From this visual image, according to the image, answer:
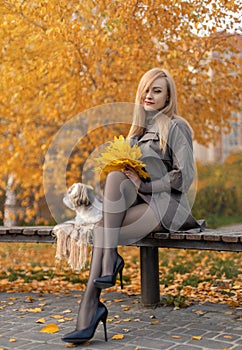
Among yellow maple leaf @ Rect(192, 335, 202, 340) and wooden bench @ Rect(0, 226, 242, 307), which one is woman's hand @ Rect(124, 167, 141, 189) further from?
yellow maple leaf @ Rect(192, 335, 202, 340)

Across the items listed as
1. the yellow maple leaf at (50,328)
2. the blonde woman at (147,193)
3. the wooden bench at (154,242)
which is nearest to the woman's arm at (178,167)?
the blonde woman at (147,193)

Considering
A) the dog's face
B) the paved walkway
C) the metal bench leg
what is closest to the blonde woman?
the paved walkway

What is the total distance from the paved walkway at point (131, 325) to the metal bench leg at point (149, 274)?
10 centimetres

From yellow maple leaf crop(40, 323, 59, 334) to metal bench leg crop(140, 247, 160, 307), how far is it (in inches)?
30.0

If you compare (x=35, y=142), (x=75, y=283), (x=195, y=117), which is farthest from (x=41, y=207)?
(x=75, y=283)

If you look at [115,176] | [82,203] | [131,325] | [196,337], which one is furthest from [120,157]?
[196,337]

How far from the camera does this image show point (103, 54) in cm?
774

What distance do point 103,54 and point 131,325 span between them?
15.1ft

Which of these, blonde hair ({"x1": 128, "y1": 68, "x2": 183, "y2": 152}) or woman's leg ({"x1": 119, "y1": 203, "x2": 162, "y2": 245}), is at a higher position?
blonde hair ({"x1": 128, "y1": 68, "x2": 183, "y2": 152})

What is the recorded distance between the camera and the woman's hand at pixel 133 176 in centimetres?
388

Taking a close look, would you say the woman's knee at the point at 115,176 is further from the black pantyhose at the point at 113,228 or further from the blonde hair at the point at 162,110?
the blonde hair at the point at 162,110

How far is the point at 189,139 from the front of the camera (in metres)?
4.11

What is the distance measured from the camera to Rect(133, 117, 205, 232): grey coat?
13.0 feet

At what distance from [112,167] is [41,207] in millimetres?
7770
